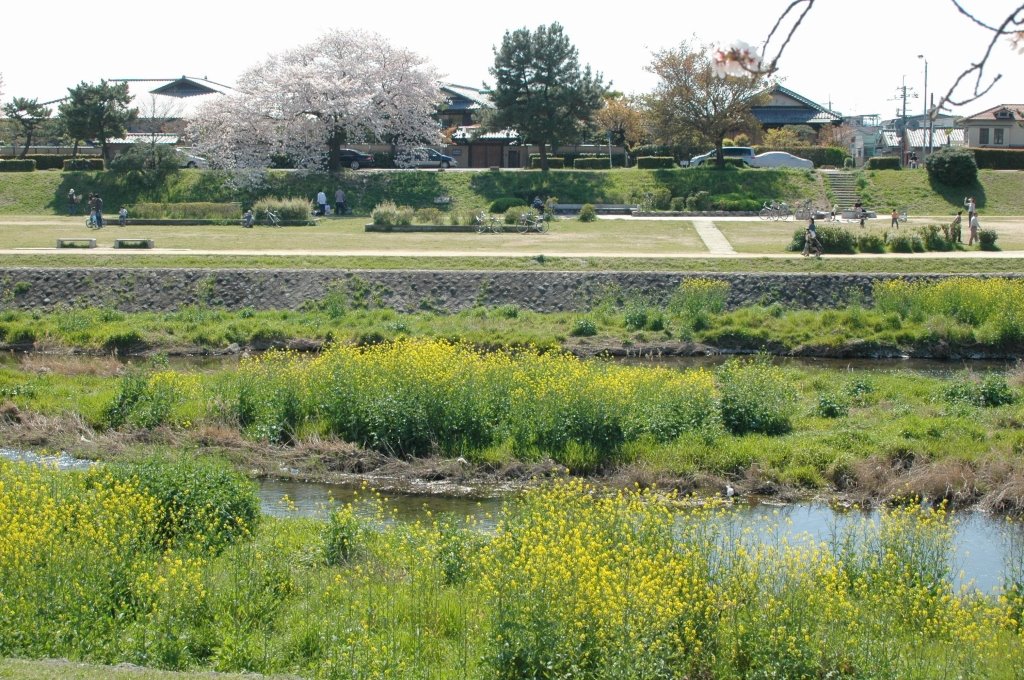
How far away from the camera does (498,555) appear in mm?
9859

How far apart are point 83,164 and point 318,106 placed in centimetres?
1301

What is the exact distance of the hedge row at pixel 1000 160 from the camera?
56.8 metres

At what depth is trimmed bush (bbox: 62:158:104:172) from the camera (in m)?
57.3

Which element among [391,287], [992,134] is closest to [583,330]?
[391,287]

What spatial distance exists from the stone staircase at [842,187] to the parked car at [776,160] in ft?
9.72

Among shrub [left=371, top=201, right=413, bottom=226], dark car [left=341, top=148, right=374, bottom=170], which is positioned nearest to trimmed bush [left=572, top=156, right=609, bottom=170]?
dark car [left=341, top=148, right=374, bottom=170]

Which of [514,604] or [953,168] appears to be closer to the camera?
[514,604]

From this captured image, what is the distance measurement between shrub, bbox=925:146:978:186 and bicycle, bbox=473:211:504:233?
23.0 metres

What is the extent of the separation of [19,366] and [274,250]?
43.6 feet

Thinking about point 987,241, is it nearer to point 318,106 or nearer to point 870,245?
point 870,245

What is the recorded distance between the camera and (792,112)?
7844 cm

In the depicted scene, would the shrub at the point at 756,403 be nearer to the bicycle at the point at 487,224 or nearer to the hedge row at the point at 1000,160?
the bicycle at the point at 487,224

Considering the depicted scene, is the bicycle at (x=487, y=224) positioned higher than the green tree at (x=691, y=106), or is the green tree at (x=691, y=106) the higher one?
the green tree at (x=691, y=106)

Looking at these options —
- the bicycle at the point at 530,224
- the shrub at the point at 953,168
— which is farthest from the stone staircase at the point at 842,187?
the bicycle at the point at 530,224
